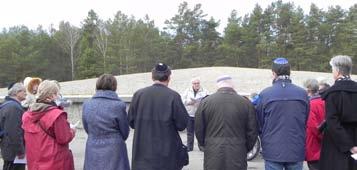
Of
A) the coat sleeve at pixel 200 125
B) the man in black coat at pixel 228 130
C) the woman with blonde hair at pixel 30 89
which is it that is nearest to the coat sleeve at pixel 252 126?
the man in black coat at pixel 228 130

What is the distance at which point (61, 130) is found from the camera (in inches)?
203

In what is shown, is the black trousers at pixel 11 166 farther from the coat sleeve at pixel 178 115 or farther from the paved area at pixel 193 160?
the coat sleeve at pixel 178 115

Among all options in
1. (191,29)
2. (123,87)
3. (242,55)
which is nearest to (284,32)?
(242,55)

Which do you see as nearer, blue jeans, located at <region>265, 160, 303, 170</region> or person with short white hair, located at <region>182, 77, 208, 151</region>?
blue jeans, located at <region>265, 160, 303, 170</region>

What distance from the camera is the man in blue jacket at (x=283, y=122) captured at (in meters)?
5.25

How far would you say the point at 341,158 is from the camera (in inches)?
193

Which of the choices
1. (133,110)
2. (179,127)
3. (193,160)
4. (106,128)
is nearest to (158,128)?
(179,127)

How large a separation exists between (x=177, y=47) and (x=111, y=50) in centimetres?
781

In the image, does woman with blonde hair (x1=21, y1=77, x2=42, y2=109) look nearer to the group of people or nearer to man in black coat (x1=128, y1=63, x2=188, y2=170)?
the group of people

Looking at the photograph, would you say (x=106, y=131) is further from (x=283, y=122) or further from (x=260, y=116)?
(x=283, y=122)

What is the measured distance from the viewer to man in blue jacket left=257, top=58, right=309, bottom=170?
17.2 ft

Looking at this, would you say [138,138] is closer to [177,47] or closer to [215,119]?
[215,119]

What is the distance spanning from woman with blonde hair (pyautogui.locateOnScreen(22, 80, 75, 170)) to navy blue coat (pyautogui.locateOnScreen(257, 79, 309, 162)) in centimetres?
201

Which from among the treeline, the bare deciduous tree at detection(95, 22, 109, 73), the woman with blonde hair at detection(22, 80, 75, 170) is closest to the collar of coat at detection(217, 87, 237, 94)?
the woman with blonde hair at detection(22, 80, 75, 170)
